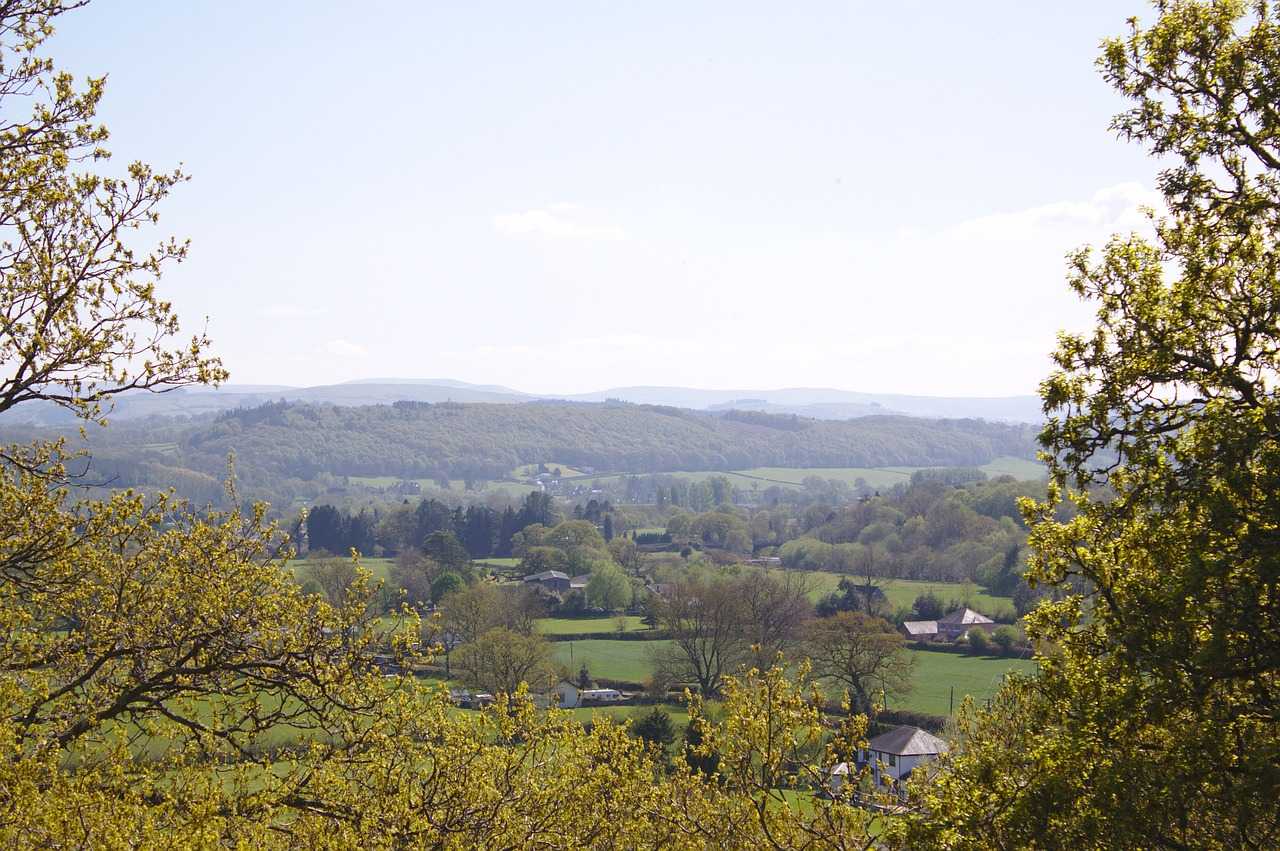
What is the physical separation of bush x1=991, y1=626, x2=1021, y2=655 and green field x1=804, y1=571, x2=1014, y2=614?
1000 cm

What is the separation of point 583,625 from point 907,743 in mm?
33055

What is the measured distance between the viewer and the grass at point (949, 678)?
4600cm

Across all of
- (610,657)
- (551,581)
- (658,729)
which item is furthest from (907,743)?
(551,581)

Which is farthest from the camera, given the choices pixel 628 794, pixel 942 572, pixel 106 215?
pixel 942 572

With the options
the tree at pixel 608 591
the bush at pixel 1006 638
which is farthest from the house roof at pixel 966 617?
the tree at pixel 608 591

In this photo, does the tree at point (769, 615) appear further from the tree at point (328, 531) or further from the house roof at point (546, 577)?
the tree at point (328, 531)

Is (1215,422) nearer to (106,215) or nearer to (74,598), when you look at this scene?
(106,215)

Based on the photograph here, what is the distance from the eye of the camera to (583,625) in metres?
68.2

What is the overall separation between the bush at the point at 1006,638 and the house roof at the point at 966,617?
616 centimetres

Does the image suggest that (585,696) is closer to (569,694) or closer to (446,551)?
(569,694)

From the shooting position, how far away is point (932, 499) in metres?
116

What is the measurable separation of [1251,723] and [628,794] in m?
8.08

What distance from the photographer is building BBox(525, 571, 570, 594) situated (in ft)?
259

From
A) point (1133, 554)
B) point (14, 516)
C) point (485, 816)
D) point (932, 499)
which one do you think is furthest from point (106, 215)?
point (932, 499)
